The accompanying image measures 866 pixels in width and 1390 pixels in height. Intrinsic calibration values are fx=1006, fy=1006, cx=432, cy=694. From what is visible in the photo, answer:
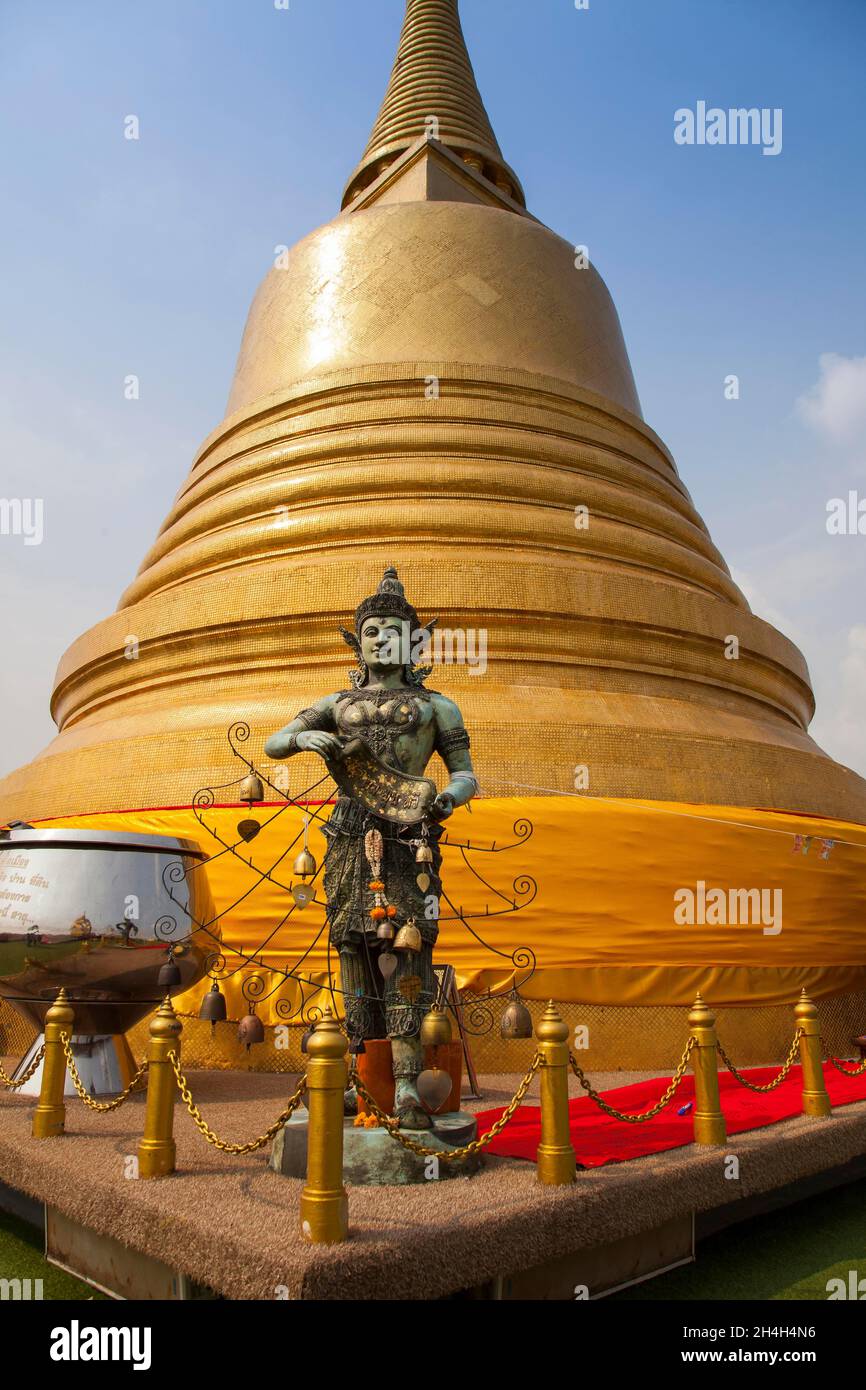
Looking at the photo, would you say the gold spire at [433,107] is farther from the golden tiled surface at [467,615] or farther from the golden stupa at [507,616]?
the golden tiled surface at [467,615]

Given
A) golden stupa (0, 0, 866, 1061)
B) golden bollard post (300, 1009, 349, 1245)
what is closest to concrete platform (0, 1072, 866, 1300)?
golden bollard post (300, 1009, 349, 1245)

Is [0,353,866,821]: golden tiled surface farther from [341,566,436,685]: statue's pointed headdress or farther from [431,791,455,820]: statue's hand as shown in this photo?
[431,791,455,820]: statue's hand

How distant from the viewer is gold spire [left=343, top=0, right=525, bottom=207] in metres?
16.0

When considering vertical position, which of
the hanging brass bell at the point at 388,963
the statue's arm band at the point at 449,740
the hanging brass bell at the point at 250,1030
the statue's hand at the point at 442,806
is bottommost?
the hanging brass bell at the point at 250,1030

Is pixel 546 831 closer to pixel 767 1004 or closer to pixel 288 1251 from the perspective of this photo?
pixel 767 1004

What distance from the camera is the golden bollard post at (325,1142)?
2797 millimetres

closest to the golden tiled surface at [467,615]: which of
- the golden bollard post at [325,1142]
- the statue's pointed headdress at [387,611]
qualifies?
the statue's pointed headdress at [387,611]

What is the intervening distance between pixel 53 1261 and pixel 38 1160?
0.43 meters

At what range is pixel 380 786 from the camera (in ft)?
14.0

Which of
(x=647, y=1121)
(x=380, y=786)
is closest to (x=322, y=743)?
(x=380, y=786)

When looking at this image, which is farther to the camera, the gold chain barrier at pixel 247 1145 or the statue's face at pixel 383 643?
the statue's face at pixel 383 643

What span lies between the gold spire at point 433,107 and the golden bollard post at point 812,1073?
14869 millimetres

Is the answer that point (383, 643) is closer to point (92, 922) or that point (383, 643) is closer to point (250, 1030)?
point (250, 1030)

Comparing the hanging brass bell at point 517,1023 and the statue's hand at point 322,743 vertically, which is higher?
the statue's hand at point 322,743
